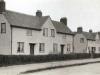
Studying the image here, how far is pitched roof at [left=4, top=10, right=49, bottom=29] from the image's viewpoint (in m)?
43.1

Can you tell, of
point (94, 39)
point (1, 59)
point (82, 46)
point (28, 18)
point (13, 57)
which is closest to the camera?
point (1, 59)

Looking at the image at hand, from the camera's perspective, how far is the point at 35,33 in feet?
154

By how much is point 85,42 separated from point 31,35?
30.2 m

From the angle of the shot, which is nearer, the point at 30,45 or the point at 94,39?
the point at 30,45

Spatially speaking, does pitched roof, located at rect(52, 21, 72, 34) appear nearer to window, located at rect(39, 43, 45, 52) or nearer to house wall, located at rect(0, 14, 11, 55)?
window, located at rect(39, 43, 45, 52)

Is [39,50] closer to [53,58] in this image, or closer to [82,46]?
[53,58]

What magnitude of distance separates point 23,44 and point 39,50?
4.65m

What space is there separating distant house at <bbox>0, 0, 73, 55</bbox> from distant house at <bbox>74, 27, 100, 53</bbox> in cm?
1236

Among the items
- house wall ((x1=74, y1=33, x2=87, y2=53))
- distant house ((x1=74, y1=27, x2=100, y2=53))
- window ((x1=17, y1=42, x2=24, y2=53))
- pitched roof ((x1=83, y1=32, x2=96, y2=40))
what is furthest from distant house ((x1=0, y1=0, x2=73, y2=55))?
pitched roof ((x1=83, y1=32, x2=96, y2=40))

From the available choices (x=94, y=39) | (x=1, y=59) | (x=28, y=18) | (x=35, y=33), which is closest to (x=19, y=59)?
(x=1, y=59)

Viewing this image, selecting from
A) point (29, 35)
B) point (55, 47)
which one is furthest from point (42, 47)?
point (55, 47)

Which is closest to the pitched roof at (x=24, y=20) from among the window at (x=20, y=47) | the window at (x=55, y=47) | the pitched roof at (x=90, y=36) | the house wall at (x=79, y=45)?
the window at (x=20, y=47)

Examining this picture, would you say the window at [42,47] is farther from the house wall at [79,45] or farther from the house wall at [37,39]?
the house wall at [79,45]

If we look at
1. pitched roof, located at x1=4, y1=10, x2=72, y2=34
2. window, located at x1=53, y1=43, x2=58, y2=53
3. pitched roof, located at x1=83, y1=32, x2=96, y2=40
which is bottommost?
window, located at x1=53, y1=43, x2=58, y2=53
